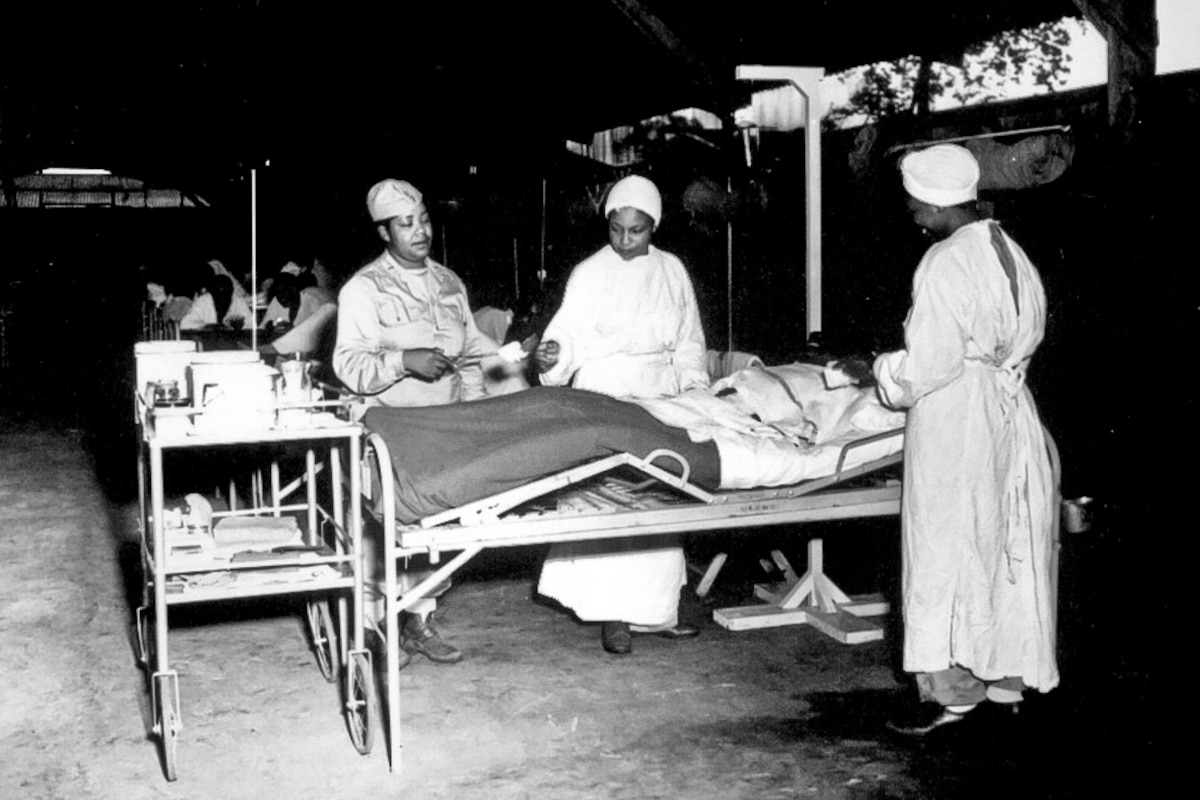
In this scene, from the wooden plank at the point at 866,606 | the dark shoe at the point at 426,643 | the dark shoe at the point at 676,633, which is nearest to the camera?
the dark shoe at the point at 426,643

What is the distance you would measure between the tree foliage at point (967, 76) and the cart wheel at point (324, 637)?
397 cm

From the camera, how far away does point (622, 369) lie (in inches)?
212

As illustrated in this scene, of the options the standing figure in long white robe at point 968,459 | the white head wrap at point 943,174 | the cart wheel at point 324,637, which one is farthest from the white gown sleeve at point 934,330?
the cart wheel at point 324,637

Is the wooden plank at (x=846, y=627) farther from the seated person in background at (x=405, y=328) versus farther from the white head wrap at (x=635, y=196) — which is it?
the white head wrap at (x=635, y=196)

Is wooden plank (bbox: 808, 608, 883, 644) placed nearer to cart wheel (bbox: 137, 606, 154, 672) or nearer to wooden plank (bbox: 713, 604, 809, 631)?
wooden plank (bbox: 713, 604, 809, 631)

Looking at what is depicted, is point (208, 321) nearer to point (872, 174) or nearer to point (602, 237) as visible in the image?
point (602, 237)

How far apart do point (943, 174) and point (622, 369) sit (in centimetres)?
174

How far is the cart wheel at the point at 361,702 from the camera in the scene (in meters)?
4.03

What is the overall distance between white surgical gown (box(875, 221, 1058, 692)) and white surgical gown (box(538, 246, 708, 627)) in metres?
1.35

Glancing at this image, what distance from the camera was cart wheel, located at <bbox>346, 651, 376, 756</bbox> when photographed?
4.03m

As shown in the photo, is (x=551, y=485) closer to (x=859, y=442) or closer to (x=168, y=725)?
(x=859, y=442)

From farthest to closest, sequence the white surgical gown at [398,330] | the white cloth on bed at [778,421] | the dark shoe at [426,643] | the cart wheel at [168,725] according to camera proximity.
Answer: the dark shoe at [426,643], the white surgical gown at [398,330], the white cloth on bed at [778,421], the cart wheel at [168,725]

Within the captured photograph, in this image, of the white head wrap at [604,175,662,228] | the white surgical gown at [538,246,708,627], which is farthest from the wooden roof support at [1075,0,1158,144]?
the white surgical gown at [538,246,708,627]

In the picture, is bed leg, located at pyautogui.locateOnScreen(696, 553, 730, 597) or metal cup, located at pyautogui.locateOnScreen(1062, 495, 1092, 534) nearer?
metal cup, located at pyautogui.locateOnScreen(1062, 495, 1092, 534)
